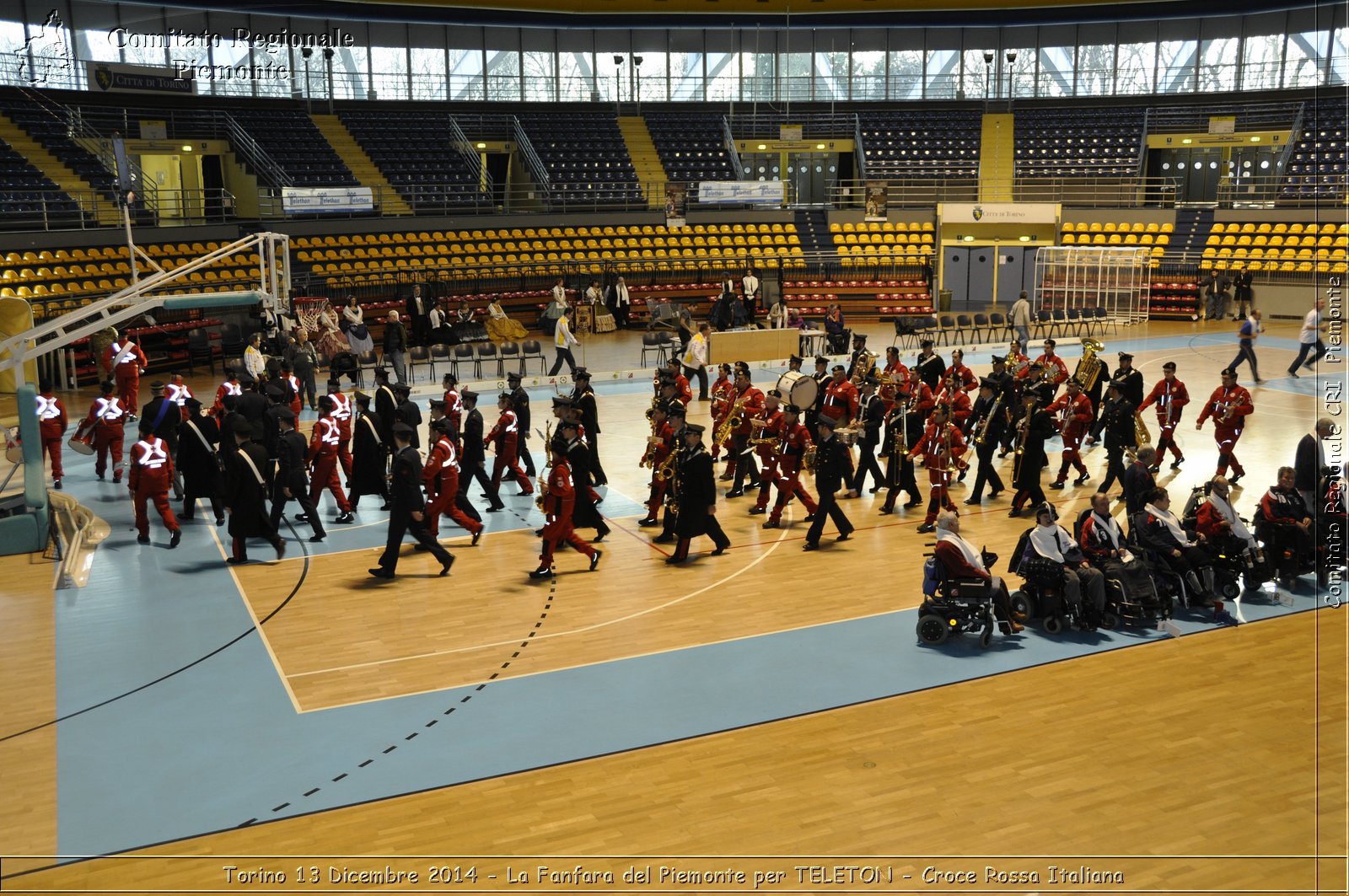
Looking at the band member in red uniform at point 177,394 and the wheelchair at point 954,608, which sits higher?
the band member in red uniform at point 177,394

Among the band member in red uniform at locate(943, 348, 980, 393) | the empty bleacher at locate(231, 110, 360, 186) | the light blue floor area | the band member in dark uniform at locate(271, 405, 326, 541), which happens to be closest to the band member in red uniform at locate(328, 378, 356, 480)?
the band member in dark uniform at locate(271, 405, 326, 541)

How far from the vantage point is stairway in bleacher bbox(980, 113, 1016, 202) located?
40062mm

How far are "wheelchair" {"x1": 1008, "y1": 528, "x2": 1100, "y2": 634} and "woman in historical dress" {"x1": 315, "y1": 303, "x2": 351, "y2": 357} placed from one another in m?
17.1

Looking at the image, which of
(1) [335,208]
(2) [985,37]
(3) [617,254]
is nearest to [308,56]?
(1) [335,208]

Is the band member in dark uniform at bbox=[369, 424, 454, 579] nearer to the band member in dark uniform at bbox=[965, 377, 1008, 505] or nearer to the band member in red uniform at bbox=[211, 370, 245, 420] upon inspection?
the band member in red uniform at bbox=[211, 370, 245, 420]

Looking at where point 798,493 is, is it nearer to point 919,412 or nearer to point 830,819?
point 919,412

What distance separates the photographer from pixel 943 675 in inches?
407

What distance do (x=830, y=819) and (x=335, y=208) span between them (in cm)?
2787

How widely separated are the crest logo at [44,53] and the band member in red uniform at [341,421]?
24090 millimetres

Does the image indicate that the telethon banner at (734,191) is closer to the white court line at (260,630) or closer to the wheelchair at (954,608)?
the white court line at (260,630)

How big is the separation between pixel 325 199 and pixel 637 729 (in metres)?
26.1

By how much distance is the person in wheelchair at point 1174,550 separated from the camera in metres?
11.8

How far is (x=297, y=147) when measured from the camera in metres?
35.2

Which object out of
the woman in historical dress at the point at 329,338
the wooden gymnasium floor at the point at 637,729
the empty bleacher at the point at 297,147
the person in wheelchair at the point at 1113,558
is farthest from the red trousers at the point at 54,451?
the empty bleacher at the point at 297,147
